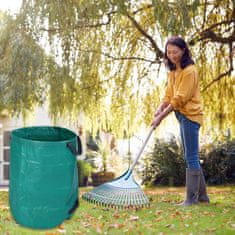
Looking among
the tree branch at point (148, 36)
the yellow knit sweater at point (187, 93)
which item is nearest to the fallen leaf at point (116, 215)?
the yellow knit sweater at point (187, 93)

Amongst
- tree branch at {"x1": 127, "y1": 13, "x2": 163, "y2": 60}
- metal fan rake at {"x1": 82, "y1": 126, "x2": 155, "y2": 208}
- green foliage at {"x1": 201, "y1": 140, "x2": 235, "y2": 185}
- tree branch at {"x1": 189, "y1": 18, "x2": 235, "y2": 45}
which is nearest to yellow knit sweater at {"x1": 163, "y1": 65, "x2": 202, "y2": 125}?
metal fan rake at {"x1": 82, "y1": 126, "x2": 155, "y2": 208}

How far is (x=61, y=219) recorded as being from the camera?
2.43 meters

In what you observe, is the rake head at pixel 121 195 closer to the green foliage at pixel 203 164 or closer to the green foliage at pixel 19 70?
the green foliage at pixel 19 70

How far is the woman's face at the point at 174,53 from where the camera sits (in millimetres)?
2887

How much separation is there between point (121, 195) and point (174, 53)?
0.90 m

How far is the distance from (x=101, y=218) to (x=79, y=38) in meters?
2.02

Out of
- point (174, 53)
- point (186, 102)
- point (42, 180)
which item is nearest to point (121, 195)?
point (42, 180)

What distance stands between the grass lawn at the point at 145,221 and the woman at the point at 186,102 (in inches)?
7.7

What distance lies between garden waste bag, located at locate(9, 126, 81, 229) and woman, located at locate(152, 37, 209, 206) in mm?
756

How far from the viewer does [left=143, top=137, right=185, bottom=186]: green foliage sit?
582 centimetres

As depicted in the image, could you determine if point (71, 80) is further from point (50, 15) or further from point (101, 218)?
point (101, 218)

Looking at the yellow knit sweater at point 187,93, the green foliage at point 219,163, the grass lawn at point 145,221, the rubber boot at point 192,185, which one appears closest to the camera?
the grass lawn at point 145,221

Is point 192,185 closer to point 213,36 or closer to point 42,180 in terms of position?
point 42,180

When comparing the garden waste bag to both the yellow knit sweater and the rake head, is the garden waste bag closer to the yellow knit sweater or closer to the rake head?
the rake head
